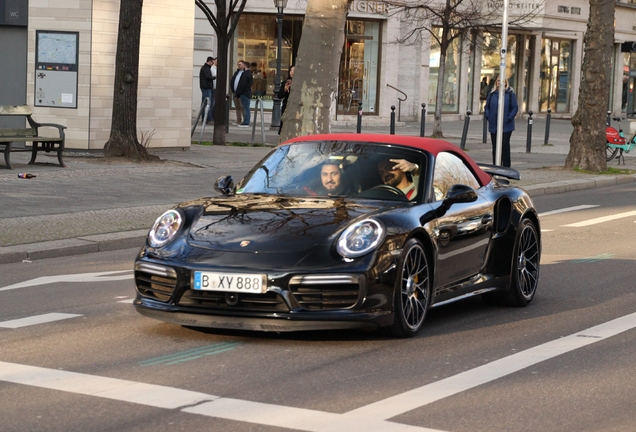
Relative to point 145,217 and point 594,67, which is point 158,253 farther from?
point 594,67

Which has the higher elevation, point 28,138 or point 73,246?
point 28,138

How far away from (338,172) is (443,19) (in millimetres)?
26502

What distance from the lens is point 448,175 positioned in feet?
28.4

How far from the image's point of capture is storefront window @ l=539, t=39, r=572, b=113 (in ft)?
184

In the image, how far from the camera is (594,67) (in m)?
24.6

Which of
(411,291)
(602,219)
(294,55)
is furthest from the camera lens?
(294,55)

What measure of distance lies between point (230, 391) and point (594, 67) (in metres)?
19.8

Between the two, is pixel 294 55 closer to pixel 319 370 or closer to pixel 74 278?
pixel 74 278

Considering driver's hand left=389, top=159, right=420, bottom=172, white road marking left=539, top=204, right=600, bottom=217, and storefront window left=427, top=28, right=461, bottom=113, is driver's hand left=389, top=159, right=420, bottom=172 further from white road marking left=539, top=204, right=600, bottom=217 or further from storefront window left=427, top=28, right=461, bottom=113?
storefront window left=427, top=28, right=461, bottom=113

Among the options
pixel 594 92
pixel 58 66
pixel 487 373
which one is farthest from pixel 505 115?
pixel 487 373

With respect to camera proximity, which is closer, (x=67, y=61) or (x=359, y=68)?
(x=67, y=61)

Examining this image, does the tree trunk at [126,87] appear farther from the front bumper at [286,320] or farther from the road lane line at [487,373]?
the front bumper at [286,320]

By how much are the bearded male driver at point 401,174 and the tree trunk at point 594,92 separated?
668 inches

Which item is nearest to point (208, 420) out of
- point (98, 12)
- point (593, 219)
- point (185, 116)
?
point (593, 219)
